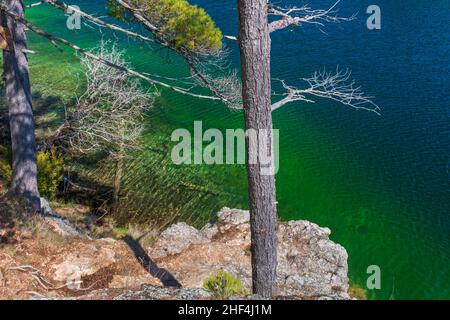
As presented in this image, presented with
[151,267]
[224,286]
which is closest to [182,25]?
[224,286]

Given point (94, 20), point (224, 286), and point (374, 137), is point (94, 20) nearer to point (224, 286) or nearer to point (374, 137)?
point (224, 286)

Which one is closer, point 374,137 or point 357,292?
point 357,292

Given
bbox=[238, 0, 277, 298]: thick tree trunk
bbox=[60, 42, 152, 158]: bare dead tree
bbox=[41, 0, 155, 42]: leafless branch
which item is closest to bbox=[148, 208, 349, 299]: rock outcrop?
bbox=[238, 0, 277, 298]: thick tree trunk

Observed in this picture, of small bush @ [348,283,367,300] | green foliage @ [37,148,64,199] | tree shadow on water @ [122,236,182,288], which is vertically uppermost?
green foliage @ [37,148,64,199]

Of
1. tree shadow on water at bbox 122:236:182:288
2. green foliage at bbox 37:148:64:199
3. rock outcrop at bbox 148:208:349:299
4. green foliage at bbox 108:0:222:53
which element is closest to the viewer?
green foliage at bbox 108:0:222:53

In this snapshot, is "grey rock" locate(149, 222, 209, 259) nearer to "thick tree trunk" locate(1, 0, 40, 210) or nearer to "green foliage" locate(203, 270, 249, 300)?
"thick tree trunk" locate(1, 0, 40, 210)

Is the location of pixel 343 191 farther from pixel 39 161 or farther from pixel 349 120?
pixel 39 161

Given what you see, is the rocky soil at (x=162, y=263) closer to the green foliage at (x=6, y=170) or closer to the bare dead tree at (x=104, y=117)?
the green foliage at (x=6, y=170)
